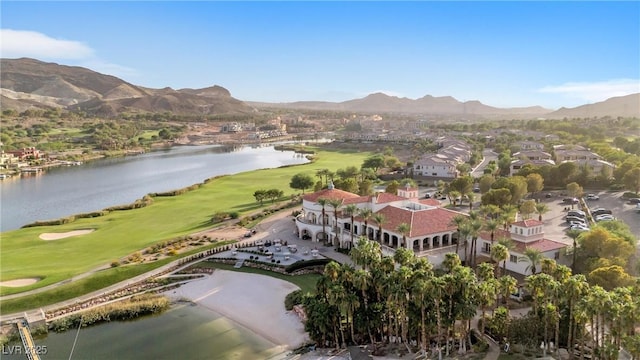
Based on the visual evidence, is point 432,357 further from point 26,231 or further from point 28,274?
point 26,231

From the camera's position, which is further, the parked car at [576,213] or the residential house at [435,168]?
the residential house at [435,168]

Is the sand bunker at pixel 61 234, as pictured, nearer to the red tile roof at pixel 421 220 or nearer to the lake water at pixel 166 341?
the lake water at pixel 166 341

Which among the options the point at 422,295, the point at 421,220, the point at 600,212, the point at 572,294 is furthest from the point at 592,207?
the point at 422,295

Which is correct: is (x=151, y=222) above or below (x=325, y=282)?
below

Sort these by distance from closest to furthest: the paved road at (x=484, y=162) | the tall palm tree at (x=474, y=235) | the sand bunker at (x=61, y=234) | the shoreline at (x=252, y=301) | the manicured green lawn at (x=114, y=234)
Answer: the shoreline at (x=252, y=301), the tall palm tree at (x=474, y=235), the manicured green lawn at (x=114, y=234), the sand bunker at (x=61, y=234), the paved road at (x=484, y=162)

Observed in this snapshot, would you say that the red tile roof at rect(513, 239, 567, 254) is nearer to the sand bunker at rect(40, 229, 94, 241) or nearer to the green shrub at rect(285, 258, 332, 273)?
the green shrub at rect(285, 258, 332, 273)

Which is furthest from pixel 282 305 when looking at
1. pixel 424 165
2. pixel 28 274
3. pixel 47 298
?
pixel 424 165

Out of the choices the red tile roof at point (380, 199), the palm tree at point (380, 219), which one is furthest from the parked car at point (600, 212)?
the palm tree at point (380, 219)
